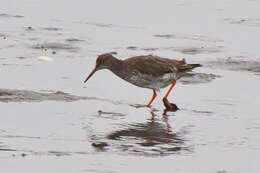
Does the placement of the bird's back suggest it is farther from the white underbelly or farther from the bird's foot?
the bird's foot

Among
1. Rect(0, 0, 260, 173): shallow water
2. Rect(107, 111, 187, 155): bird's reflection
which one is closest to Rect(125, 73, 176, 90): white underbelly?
Rect(0, 0, 260, 173): shallow water

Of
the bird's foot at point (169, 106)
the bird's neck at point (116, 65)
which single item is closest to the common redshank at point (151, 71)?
the bird's neck at point (116, 65)

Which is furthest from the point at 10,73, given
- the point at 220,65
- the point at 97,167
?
the point at 97,167

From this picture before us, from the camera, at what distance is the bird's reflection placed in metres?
11.0

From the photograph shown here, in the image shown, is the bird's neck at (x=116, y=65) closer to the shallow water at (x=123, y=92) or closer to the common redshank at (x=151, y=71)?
the common redshank at (x=151, y=71)

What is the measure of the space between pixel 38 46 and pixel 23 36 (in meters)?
1.17

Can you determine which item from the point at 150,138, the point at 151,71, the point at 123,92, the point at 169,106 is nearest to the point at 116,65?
the point at 123,92

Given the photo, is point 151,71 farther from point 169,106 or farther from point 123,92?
point 169,106

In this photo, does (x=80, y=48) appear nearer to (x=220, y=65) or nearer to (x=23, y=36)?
(x=23, y=36)

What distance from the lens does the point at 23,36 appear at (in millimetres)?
19547

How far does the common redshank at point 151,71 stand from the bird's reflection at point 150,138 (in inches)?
69.3

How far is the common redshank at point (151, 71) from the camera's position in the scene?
14609 millimetres

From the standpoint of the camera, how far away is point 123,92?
15062 millimetres

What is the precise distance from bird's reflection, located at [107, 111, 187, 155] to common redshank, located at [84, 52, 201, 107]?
5.77ft
